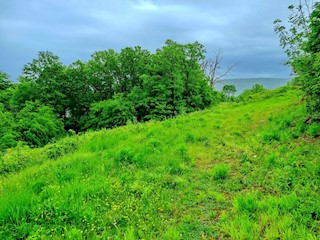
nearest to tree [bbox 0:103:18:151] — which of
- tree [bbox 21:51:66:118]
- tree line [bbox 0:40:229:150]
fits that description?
tree line [bbox 0:40:229:150]

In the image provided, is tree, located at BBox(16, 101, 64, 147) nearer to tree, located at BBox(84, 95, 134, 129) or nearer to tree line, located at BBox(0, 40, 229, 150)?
tree line, located at BBox(0, 40, 229, 150)

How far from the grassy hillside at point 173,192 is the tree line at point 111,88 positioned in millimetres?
23755

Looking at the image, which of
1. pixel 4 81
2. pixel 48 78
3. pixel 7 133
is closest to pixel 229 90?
pixel 48 78

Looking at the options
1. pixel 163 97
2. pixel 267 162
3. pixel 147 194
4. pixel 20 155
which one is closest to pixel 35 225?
pixel 147 194

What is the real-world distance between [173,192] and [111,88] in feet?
131

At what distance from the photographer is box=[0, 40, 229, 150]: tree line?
36156 mm

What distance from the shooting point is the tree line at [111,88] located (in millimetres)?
36156

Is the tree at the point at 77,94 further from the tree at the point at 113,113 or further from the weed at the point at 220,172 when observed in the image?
the weed at the point at 220,172

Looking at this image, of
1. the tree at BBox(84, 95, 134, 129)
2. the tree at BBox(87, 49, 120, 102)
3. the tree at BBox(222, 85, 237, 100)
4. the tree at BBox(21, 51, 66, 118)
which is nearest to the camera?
the tree at BBox(84, 95, 134, 129)

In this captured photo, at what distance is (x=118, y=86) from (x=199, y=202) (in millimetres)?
39902

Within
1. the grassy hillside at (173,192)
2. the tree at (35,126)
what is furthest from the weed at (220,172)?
the tree at (35,126)

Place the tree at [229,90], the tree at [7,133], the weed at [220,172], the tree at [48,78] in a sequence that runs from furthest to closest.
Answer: the tree at [229,90] → the tree at [48,78] → the tree at [7,133] → the weed at [220,172]

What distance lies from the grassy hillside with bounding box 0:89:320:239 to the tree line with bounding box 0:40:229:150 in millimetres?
23755

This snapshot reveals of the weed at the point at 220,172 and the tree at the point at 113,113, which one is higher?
the tree at the point at 113,113
